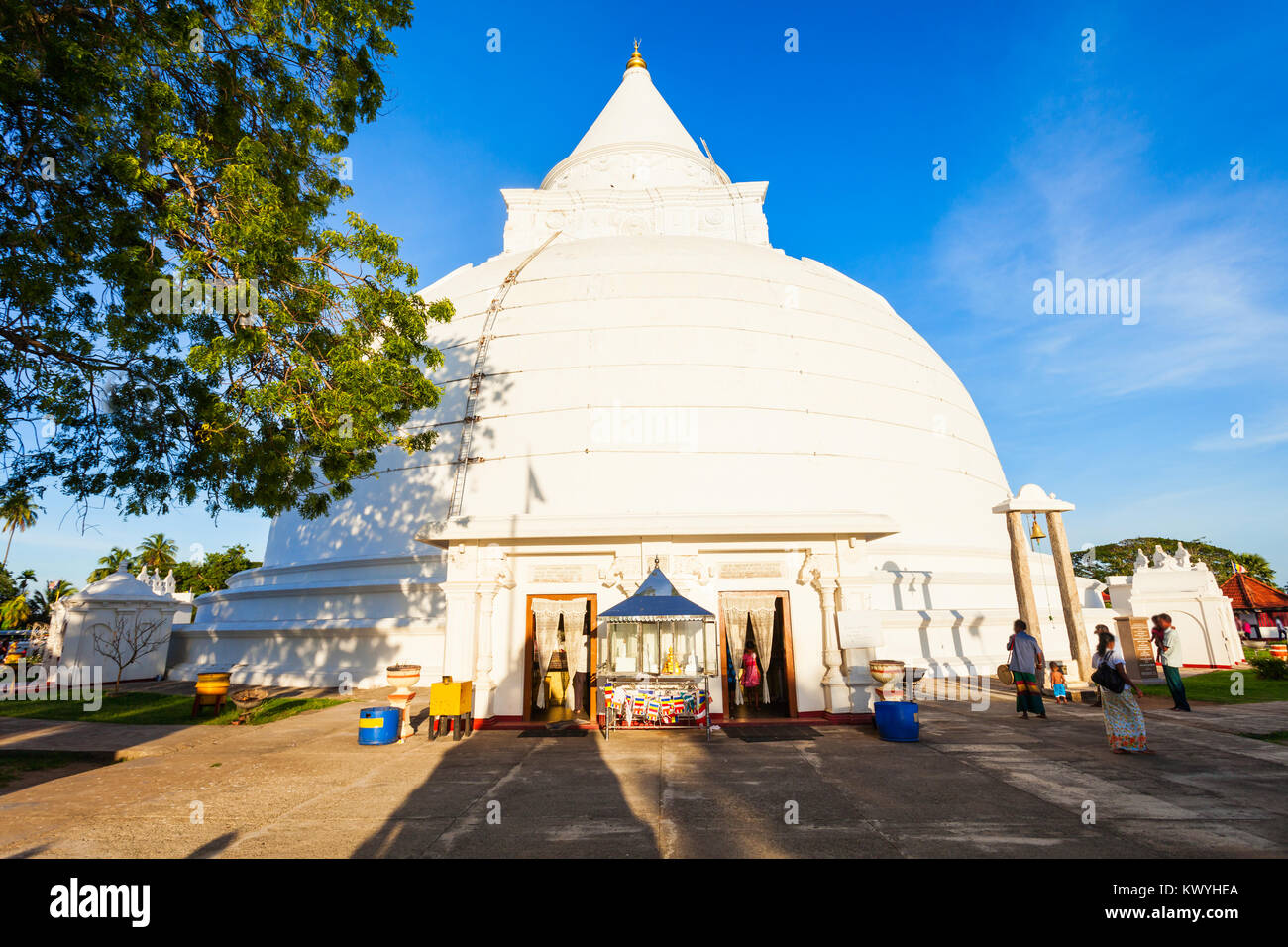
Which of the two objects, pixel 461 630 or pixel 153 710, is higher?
pixel 461 630

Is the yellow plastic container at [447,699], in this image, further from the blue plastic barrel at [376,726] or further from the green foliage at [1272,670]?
the green foliage at [1272,670]

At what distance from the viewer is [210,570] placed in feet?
213

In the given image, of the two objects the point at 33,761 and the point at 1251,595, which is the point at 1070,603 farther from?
the point at 1251,595

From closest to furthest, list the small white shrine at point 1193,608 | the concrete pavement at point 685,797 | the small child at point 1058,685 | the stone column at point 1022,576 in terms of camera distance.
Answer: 1. the concrete pavement at point 685,797
2. the small child at point 1058,685
3. the stone column at point 1022,576
4. the small white shrine at point 1193,608

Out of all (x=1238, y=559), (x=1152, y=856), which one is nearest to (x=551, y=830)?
(x=1152, y=856)

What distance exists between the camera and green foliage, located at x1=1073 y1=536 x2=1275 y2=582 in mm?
60625

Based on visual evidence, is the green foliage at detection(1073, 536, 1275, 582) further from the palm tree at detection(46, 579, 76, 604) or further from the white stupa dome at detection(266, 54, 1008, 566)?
the palm tree at detection(46, 579, 76, 604)

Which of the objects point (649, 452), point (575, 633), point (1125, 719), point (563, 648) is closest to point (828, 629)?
point (1125, 719)

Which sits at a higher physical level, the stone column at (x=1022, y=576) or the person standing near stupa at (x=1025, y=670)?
the stone column at (x=1022, y=576)

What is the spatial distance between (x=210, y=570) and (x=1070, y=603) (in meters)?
75.5

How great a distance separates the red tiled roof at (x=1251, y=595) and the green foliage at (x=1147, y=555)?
881 inches

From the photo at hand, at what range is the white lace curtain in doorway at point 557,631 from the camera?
12211 mm

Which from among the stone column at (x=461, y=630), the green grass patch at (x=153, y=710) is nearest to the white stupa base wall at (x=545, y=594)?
the stone column at (x=461, y=630)
